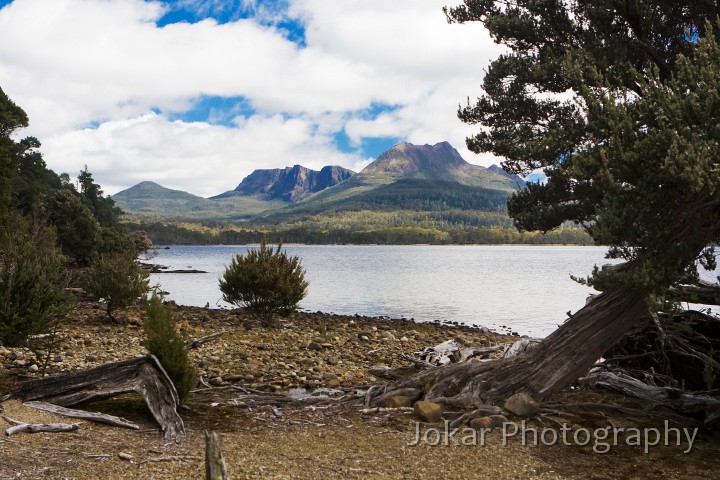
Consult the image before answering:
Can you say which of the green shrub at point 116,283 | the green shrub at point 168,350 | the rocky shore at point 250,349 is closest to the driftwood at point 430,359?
the rocky shore at point 250,349

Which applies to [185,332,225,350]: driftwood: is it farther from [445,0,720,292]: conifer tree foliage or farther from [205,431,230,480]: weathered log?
[205,431,230,480]: weathered log

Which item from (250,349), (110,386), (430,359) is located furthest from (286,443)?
(250,349)

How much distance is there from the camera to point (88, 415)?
22.7 feet

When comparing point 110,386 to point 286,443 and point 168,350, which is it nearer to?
point 168,350

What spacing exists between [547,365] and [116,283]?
1223cm

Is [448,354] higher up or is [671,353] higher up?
[671,353]

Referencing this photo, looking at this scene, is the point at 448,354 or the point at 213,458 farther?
the point at 448,354

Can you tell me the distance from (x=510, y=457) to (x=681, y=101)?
4385mm

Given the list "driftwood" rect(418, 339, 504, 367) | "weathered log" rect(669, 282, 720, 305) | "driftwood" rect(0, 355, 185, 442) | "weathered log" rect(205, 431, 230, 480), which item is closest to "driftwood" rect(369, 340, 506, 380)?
"driftwood" rect(418, 339, 504, 367)

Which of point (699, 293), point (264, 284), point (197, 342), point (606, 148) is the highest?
point (606, 148)

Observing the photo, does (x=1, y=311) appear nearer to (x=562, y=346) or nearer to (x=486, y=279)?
(x=562, y=346)

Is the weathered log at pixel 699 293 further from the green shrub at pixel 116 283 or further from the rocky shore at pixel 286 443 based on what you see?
the green shrub at pixel 116 283

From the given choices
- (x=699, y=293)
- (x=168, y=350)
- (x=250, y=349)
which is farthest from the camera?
(x=250, y=349)

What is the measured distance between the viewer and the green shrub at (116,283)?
15.8m
